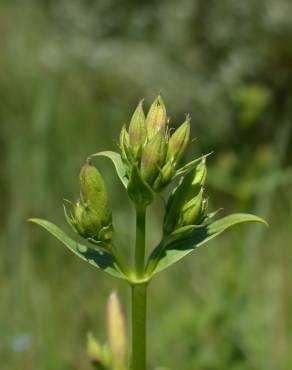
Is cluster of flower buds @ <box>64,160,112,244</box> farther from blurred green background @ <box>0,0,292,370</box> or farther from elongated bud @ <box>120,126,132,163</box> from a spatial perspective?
blurred green background @ <box>0,0,292,370</box>

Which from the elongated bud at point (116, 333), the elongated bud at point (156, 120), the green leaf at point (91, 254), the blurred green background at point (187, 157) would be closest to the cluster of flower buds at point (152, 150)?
the elongated bud at point (156, 120)

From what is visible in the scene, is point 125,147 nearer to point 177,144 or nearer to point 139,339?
point 177,144

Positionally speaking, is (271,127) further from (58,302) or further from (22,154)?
(58,302)

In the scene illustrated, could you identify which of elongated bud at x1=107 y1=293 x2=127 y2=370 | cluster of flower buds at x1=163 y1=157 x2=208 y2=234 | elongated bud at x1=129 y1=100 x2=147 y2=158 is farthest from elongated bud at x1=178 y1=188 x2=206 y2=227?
elongated bud at x1=107 y1=293 x2=127 y2=370

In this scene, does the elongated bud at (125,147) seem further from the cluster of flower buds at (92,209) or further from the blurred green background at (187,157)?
the blurred green background at (187,157)

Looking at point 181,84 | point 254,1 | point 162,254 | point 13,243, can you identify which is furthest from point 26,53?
point 162,254

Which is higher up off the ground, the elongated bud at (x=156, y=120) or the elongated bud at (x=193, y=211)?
the elongated bud at (x=156, y=120)
